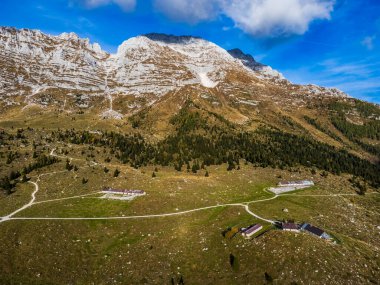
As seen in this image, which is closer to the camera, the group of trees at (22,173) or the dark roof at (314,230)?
the dark roof at (314,230)

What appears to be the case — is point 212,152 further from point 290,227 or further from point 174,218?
point 290,227

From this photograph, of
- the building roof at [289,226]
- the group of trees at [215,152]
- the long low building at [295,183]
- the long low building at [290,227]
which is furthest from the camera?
the group of trees at [215,152]

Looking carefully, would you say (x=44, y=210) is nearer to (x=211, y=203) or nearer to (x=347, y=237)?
(x=211, y=203)

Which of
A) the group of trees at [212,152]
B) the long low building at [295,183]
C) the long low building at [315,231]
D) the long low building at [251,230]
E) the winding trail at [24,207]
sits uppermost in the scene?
the group of trees at [212,152]

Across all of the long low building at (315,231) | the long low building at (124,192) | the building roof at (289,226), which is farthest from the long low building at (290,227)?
the long low building at (124,192)

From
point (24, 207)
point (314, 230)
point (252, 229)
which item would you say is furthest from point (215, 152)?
point (24, 207)

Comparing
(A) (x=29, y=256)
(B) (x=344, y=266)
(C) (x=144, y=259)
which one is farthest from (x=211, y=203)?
(A) (x=29, y=256)

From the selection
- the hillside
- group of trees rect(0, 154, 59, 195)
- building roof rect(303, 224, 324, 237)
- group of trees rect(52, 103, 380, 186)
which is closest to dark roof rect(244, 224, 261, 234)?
the hillside

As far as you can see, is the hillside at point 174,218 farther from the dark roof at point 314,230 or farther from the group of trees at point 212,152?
the dark roof at point 314,230
